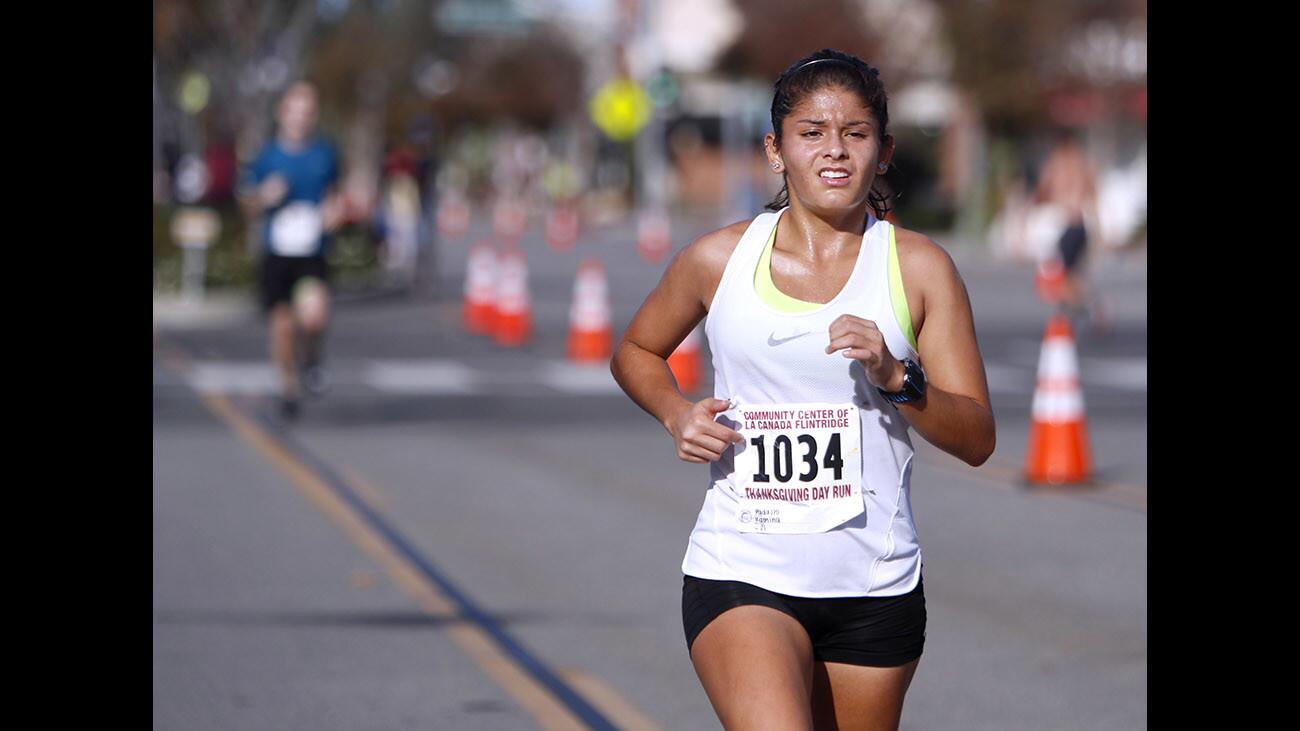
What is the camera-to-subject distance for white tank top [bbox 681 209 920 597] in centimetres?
429

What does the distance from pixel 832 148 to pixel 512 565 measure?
5.72m

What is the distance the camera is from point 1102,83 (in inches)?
1698

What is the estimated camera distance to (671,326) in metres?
4.54

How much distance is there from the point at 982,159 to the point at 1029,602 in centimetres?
3819

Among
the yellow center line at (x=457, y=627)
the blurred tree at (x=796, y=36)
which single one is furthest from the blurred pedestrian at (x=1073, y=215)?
the blurred tree at (x=796, y=36)

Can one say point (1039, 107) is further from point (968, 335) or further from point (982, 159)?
point (968, 335)

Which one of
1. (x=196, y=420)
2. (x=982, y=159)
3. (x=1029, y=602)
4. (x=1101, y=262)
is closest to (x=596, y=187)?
(x=982, y=159)

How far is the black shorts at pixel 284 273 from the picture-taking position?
14.6 meters

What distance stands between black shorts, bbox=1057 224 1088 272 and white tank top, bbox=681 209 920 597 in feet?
60.3

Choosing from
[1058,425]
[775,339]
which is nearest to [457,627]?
[775,339]

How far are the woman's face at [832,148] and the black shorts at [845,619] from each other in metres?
0.76

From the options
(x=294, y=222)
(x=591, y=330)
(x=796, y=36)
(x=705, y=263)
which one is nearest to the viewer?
(x=705, y=263)

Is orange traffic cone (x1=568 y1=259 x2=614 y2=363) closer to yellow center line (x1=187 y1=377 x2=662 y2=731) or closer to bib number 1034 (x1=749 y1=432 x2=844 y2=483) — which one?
yellow center line (x1=187 y1=377 x2=662 y2=731)

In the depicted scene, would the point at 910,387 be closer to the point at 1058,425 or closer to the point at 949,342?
the point at 949,342
